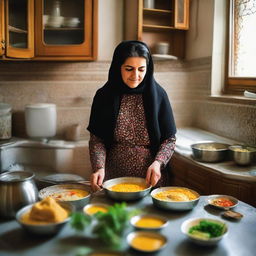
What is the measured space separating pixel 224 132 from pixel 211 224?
1.93 m

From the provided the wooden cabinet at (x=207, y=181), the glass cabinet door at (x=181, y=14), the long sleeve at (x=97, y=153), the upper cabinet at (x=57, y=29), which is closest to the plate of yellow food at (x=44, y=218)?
the long sleeve at (x=97, y=153)

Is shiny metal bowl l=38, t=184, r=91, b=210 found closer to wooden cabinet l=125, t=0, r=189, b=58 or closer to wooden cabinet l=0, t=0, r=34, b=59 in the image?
wooden cabinet l=0, t=0, r=34, b=59

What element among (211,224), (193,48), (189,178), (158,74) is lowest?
(189,178)

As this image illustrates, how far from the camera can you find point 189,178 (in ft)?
8.89

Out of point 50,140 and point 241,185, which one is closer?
point 241,185

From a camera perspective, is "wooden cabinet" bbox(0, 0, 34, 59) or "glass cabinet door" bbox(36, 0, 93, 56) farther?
"glass cabinet door" bbox(36, 0, 93, 56)

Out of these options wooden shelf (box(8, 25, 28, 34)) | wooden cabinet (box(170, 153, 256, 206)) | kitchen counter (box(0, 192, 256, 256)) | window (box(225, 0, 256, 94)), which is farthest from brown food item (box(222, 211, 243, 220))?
wooden shelf (box(8, 25, 28, 34))

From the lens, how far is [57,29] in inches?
125

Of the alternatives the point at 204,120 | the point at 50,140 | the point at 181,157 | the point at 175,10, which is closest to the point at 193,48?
the point at 175,10

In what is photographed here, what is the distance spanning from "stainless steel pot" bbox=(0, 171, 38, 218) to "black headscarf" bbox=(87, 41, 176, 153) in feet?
2.65

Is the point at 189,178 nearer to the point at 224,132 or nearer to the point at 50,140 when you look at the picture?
the point at 224,132

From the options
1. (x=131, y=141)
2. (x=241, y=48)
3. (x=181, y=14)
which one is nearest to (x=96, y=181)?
(x=131, y=141)

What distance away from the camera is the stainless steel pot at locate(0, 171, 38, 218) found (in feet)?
4.49

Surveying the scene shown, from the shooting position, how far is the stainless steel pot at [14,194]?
137cm
